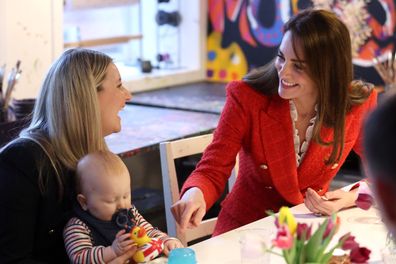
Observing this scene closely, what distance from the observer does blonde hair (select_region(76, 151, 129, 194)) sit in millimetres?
1625

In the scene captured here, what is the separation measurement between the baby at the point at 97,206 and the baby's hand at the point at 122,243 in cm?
8

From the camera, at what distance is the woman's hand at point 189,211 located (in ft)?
5.91

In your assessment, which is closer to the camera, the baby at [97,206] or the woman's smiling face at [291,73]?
the baby at [97,206]

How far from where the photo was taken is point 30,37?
297cm

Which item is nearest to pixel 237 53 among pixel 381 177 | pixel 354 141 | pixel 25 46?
pixel 25 46

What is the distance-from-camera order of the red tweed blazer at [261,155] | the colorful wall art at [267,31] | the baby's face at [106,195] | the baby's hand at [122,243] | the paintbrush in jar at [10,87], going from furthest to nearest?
the colorful wall art at [267,31]
the paintbrush in jar at [10,87]
the red tweed blazer at [261,155]
the baby's face at [106,195]
the baby's hand at [122,243]

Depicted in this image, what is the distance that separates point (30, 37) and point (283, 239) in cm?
213

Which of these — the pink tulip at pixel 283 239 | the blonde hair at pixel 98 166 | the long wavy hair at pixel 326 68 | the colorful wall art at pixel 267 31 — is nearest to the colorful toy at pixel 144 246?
the blonde hair at pixel 98 166

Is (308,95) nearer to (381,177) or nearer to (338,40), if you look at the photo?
(338,40)

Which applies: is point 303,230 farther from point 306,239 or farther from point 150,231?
point 150,231

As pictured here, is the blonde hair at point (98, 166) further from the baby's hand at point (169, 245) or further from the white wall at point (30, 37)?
the white wall at point (30, 37)

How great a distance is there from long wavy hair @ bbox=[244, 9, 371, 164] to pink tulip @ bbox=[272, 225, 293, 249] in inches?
38.2

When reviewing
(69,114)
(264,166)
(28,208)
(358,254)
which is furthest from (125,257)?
(264,166)

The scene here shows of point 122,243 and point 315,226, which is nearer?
point 122,243
